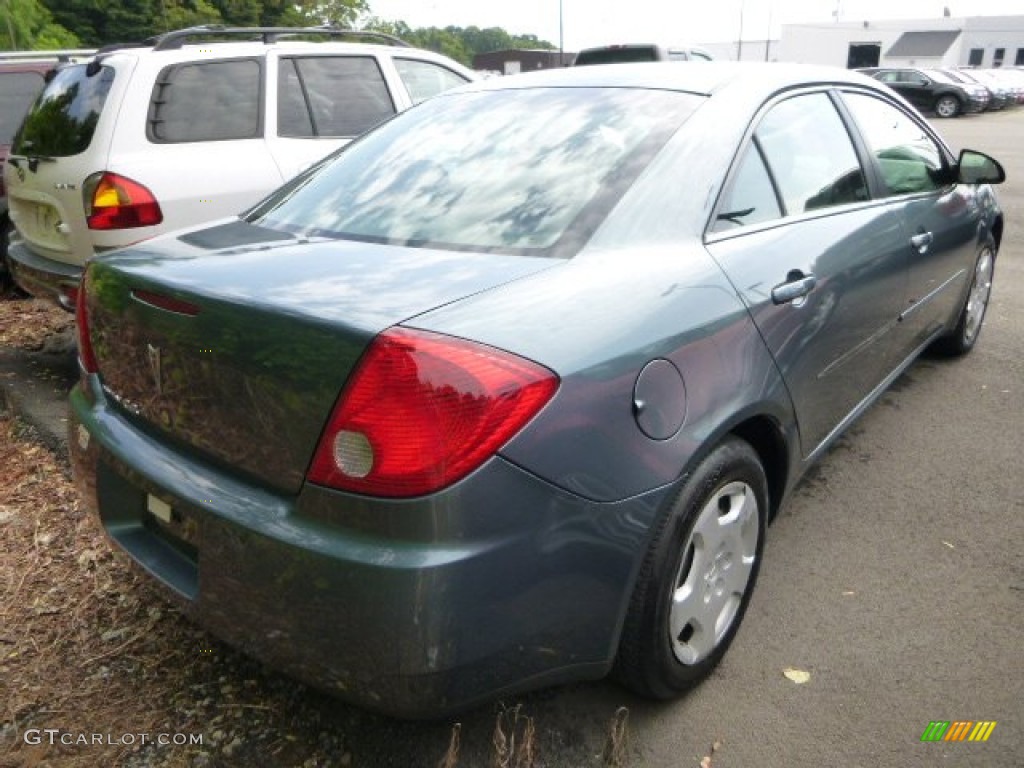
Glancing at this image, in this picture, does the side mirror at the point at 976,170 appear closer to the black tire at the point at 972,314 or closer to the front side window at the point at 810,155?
the black tire at the point at 972,314

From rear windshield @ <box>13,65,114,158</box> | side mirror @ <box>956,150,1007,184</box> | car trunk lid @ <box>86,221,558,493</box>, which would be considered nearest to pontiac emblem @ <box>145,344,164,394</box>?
car trunk lid @ <box>86,221,558,493</box>

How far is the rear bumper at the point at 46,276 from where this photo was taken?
4.36m

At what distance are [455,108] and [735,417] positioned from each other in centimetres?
149

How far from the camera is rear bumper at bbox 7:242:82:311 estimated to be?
4.36 m

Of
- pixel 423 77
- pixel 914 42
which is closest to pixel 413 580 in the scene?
pixel 423 77

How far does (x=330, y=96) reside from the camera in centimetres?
547

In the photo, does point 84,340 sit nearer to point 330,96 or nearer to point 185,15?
point 330,96

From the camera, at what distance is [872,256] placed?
301 centimetres

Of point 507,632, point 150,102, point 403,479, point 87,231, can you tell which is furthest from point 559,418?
point 150,102

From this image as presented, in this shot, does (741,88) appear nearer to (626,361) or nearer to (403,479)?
(626,361)

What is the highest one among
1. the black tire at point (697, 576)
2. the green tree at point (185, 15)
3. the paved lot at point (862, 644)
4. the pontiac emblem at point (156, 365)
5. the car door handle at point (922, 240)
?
the green tree at point (185, 15)

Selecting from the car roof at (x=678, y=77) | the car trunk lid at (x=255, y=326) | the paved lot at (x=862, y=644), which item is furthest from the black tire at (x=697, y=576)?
the car roof at (x=678, y=77)

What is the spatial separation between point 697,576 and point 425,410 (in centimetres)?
96

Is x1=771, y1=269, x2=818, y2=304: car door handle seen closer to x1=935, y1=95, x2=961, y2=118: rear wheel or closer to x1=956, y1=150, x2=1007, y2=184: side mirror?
x1=956, y1=150, x2=1007, y2=184: side mirror
